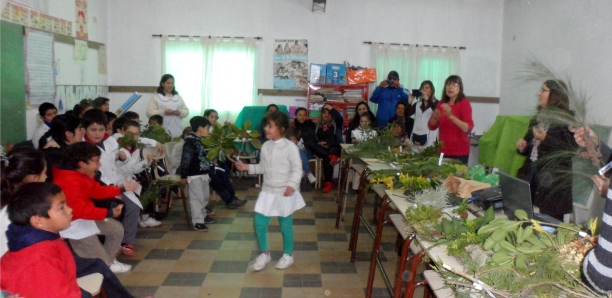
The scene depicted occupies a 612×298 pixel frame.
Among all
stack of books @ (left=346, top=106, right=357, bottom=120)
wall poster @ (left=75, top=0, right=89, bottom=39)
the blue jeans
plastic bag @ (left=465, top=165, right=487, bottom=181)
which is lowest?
the blue jeans

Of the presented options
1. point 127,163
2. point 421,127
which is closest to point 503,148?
point 421,127

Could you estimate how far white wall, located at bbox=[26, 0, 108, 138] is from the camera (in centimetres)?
530

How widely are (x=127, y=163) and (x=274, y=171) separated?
4.48 ft

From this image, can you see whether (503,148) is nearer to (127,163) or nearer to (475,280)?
(127,163)

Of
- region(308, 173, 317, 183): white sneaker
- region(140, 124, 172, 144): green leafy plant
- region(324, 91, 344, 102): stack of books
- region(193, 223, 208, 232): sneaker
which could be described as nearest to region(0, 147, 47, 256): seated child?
region(193, 223, 208, 232): sneaker

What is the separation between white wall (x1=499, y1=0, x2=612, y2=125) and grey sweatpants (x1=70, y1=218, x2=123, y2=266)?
4075mm

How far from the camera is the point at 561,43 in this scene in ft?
20.5

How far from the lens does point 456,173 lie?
3.16 m

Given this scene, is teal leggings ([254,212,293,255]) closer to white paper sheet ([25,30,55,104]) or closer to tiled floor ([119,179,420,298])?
tiled floor ([119,179,420,298])

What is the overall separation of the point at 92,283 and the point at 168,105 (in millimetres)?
4687

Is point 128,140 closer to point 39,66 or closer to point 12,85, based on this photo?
point 12,85

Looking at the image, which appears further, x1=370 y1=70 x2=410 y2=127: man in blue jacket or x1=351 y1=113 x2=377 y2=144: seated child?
x1=370 y1=70 x2=410 y2=127: man in blue jacket

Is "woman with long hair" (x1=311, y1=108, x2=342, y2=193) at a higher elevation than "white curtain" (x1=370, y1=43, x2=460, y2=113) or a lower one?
lower

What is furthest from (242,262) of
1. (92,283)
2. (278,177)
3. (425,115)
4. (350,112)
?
(350,112)
